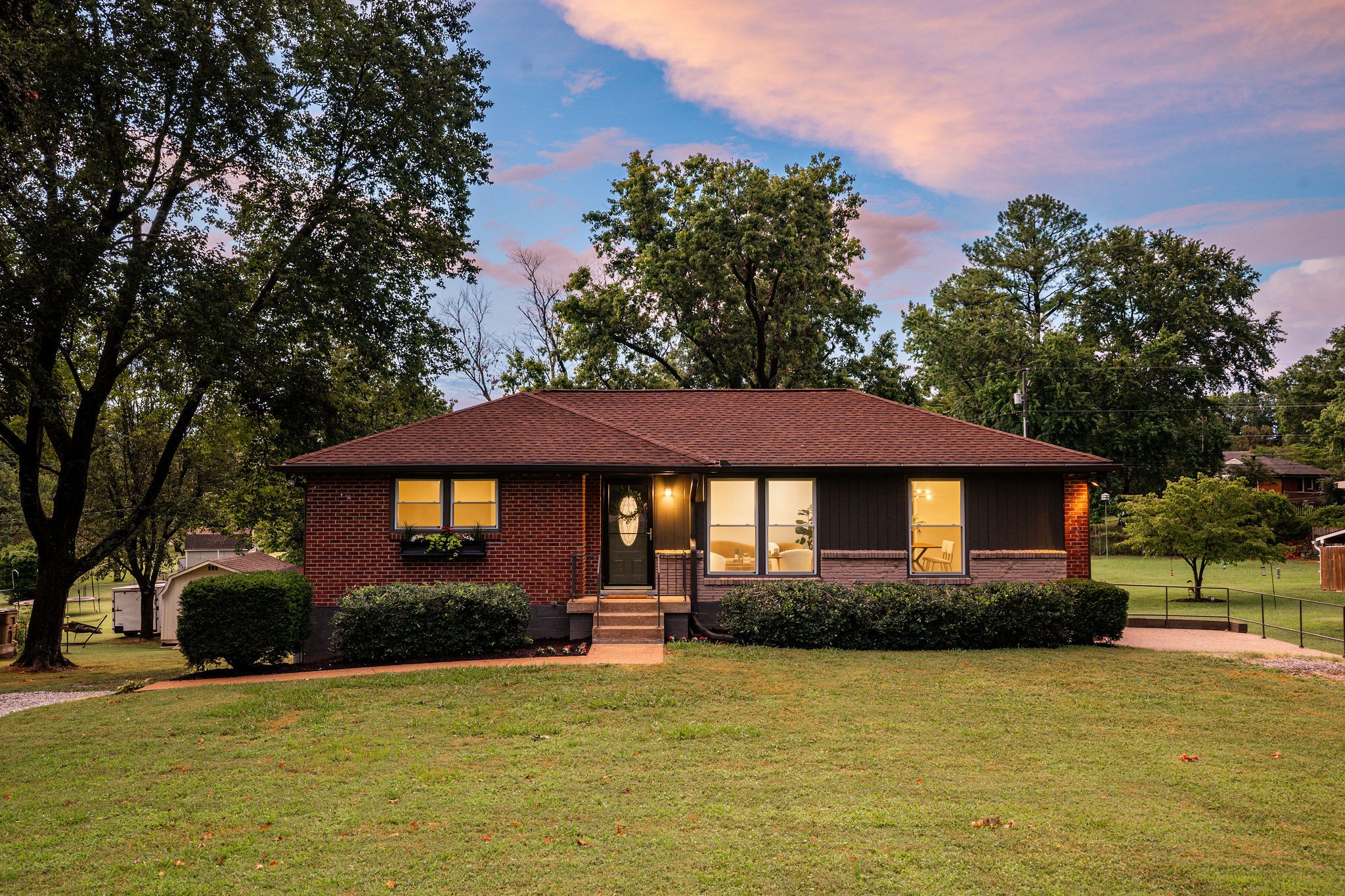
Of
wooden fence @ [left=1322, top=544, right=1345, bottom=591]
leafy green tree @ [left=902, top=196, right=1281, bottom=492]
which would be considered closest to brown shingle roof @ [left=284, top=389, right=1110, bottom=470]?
wooden fence @ [left=1322, top=544, right=1345, bottom=591]

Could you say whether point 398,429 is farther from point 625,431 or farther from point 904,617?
point 904,617

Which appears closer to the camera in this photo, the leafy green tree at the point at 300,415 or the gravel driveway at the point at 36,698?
the gravel driveway at the point at 36,698

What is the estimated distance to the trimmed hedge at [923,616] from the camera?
1343 centimetres

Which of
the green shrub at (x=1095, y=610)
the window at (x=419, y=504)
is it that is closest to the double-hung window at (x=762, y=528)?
the green shrub at (x=1095, y=610)

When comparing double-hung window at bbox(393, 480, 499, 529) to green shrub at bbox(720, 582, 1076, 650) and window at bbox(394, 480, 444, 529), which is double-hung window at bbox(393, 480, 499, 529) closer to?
window at bbox(394, 480, 444, 529)

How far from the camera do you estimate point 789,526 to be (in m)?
15.3

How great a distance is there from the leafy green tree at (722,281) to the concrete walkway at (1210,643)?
14901 mm

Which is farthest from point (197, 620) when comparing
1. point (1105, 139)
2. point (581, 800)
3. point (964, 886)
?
point (1105, 139)

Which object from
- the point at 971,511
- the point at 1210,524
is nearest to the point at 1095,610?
the point at 971,511

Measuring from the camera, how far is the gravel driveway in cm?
1083

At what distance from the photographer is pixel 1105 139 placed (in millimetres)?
19562

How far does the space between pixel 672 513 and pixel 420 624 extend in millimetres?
5279

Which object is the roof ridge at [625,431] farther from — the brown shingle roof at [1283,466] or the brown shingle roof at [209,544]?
the brown shingle roof at [1283,466]

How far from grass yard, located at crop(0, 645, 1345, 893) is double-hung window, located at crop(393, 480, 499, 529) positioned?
4.22 meters
